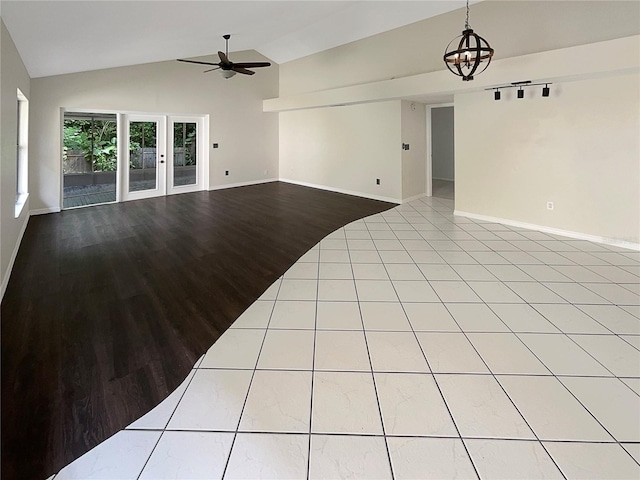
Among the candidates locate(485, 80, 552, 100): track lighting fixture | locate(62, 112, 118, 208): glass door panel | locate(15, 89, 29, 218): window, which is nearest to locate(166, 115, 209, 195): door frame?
locate(62, 112, 118, 208): glass door panel

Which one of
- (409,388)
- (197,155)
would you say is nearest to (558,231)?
(409,388)

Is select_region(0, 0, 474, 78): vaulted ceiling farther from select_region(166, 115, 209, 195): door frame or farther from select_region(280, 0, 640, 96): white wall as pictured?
select_region(166, 115, 209, 195): door frame

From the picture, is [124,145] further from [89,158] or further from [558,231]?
[558,231]

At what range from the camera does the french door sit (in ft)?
25.2

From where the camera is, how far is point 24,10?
9.41ft

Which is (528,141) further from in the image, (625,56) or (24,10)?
(24,10)

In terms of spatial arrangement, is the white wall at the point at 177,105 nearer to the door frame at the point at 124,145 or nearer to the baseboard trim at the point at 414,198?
the door frame at the point at 124,145

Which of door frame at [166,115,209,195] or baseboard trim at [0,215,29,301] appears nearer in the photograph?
baseboard trim at [0,215,29,301]

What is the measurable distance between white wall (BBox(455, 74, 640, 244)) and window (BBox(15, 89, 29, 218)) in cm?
706

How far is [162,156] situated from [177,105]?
1.21 m

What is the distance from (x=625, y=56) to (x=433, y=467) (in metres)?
5.04

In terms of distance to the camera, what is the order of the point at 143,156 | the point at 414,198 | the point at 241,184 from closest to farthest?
the point at 143,156 → the point at 414,198 → the point at 241,184

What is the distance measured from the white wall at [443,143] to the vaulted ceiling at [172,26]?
4.91m

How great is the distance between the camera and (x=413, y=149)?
308 inches
